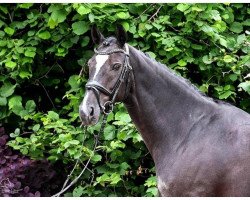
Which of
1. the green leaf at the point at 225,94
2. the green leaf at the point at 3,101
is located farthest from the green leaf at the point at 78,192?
the green leaf at the point at 225,94

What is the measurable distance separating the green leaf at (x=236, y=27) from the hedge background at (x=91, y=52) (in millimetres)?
11

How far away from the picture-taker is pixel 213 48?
5566 mm

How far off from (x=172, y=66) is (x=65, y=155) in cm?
125

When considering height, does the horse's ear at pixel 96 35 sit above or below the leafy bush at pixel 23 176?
above

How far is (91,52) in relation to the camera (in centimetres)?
576

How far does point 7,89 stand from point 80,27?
0.96 m

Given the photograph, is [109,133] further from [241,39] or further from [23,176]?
[241,39]

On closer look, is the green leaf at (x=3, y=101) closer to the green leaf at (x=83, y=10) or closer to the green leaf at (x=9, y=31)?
the green leaf at (x=9, y=31)

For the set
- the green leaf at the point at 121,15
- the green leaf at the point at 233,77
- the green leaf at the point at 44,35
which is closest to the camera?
the green leaf at the point at 121,15

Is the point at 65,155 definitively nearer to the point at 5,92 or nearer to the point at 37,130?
the point at 37,130

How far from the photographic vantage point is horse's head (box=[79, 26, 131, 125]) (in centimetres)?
372

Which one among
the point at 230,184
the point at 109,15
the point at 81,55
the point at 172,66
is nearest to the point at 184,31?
the point at 172,66

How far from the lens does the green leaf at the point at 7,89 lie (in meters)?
5.71

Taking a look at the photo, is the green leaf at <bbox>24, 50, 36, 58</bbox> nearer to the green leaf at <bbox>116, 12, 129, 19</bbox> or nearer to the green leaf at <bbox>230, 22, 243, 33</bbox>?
the green leaf at <bbox>116, 12, 129, 19</bbox>
